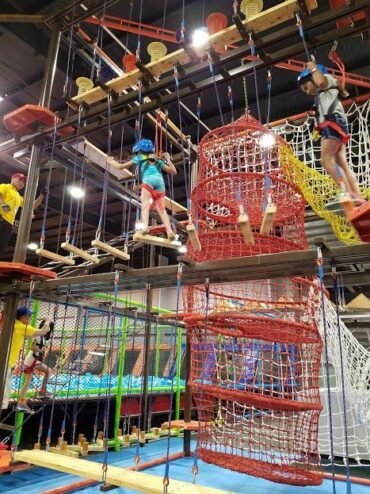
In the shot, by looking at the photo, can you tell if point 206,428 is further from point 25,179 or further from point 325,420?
point 25,179

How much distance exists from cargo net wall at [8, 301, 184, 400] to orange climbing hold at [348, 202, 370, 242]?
8.34 ft

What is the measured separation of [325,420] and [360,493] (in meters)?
1.89

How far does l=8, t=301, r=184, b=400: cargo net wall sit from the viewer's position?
5773 mm

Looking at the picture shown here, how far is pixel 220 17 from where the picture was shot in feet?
14.2

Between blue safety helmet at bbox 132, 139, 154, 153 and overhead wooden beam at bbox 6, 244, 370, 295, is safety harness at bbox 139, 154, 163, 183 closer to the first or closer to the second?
blue safety helmet at bbox 132, 139, 154, 153

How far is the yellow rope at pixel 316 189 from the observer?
4031 millimetres

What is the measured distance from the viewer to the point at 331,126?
9.37 ft

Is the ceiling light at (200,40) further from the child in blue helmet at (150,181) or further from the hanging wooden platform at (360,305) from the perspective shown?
the hanging wooden platform at (360,305)

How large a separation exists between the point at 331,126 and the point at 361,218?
2.73ft

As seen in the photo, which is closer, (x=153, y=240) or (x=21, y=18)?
(x=153, y=240)

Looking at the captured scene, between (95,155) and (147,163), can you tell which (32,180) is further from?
(147,163)

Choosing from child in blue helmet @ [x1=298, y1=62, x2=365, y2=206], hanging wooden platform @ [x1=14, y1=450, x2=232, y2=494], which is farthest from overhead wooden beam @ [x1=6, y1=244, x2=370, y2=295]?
hanging wooden platform @ [x1=14, y1=450, x2=232, y2=494]

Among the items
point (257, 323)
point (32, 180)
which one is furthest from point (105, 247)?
point (32, 180)

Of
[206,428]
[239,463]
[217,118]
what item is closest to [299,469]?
[239,463]
